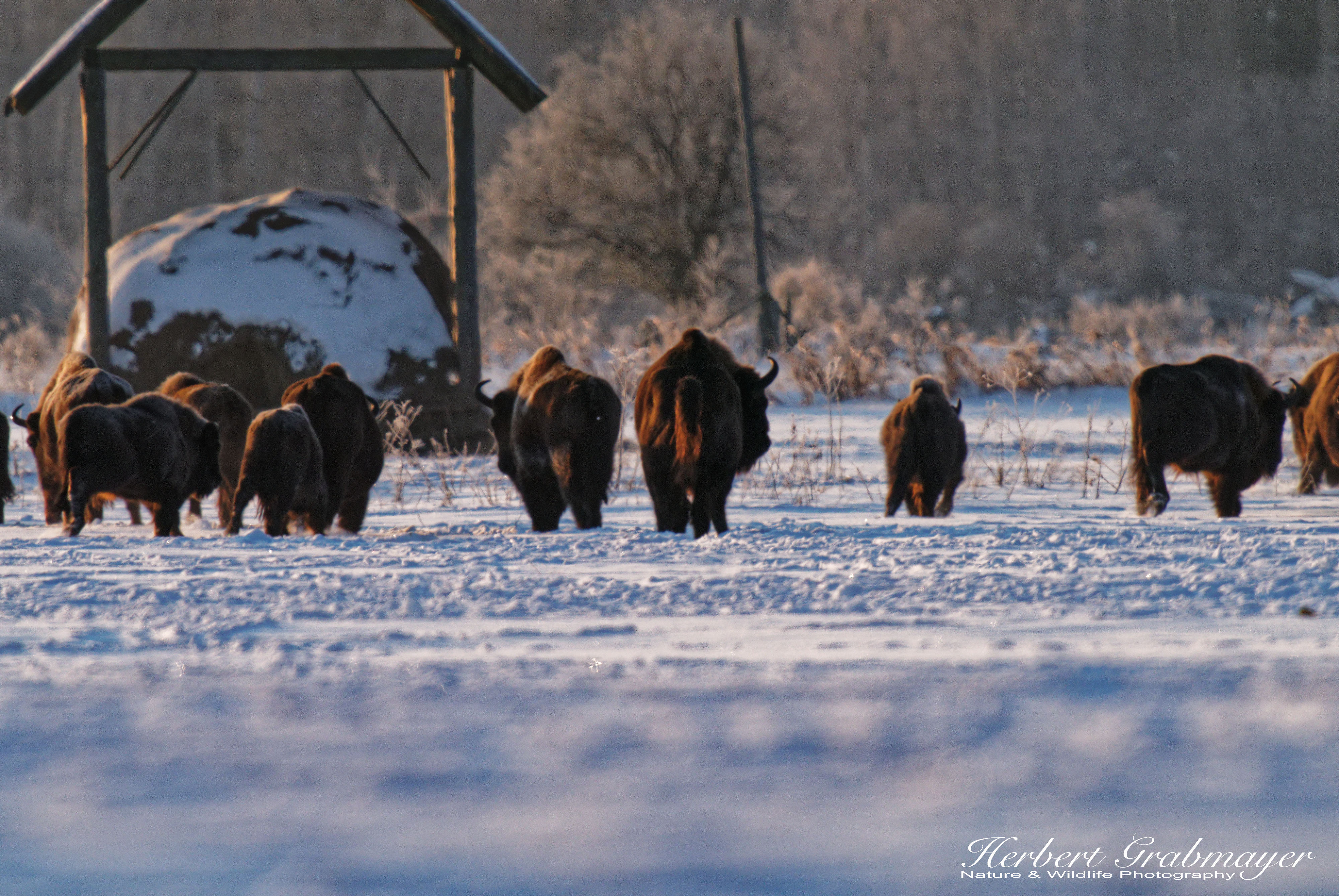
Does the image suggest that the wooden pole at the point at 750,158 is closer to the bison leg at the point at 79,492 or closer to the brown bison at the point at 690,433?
the brown bison at the point at 690,433

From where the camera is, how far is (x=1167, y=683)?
3789 mm

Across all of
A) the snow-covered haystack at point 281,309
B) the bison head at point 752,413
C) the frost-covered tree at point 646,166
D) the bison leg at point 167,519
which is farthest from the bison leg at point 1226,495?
the frost-covered tree at point 646,166

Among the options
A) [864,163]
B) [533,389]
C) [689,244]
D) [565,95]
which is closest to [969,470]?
[533,389]

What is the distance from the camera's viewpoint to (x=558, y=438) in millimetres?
7242

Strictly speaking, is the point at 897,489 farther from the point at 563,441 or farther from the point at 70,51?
the point at 70,51

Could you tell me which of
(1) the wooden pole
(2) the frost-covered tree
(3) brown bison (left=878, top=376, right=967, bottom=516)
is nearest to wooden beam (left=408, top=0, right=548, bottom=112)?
(3) brown bison (left=878, top=376, right=967, bottom=516)

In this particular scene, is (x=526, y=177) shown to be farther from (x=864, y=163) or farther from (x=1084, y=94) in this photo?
(x=1084, y=94)

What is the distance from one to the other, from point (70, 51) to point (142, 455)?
19.8 ft

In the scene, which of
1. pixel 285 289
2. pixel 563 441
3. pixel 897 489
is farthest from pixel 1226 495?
pixel 285 289

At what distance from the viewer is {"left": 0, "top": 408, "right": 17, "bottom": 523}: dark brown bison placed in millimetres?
8547

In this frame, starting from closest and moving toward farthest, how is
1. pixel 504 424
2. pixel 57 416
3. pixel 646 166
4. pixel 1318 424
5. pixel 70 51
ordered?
pixel 504 424, pixel 57 416, pixel 1318 424, pixel 70 51, pixel 646 166

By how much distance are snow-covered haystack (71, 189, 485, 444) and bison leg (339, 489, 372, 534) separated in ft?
14.3

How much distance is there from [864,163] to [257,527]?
44922 mm

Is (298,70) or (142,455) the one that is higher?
(298,70)
